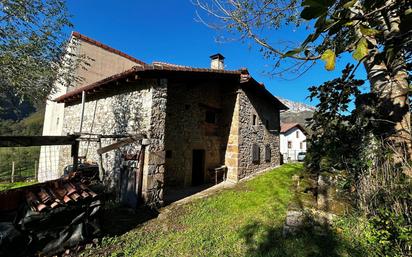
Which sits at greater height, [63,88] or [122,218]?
[63,88]

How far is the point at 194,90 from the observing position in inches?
374

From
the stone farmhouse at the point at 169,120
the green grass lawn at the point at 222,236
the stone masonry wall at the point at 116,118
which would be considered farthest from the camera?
the stone masonry wall at the point at 116,118

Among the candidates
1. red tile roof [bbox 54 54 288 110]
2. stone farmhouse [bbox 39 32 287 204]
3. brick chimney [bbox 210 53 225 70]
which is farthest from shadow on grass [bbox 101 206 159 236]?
brick chimney [bbox 210 53 225 70]

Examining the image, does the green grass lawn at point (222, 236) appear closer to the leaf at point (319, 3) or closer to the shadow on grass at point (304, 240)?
the shadow on grass at point (304, 240)

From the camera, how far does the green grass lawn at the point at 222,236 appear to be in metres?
3.51

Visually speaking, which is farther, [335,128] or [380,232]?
[335,128]

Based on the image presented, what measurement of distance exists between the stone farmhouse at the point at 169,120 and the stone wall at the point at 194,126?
0.04m

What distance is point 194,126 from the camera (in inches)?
372

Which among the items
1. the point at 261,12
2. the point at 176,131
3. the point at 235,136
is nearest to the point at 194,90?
the point at 176,131

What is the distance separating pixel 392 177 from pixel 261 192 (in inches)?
205

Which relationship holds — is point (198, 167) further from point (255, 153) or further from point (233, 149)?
point (255, 153)

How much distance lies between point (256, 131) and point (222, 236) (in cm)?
764

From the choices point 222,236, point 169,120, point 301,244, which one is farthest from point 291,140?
point 301,244

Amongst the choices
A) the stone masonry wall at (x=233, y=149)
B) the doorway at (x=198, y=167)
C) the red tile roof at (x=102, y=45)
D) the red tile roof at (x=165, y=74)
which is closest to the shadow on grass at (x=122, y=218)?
the doorway at (x=198, y=167)
